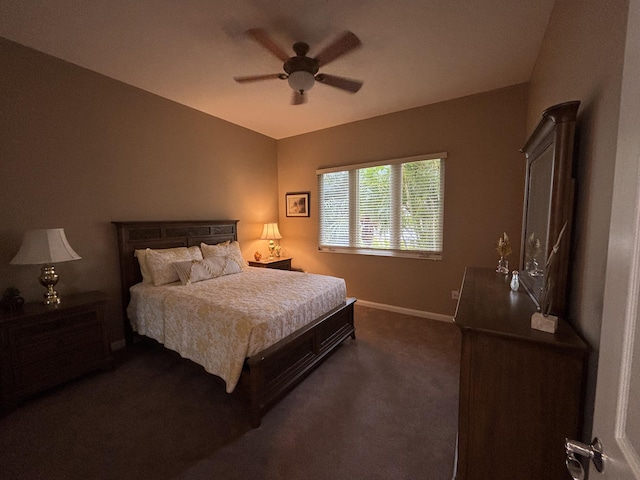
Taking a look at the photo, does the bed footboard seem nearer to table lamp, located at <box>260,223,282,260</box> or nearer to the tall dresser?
the tall dresser

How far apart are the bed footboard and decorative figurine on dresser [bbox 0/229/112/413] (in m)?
1.56

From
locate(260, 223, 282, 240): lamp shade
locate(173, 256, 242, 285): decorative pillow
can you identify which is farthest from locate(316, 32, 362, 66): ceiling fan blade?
locate(260, 223, 282, 240): lamp shade

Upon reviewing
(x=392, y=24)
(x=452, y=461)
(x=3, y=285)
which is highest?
(x=392, y=24)

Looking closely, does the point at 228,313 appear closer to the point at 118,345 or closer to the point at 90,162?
the point at 118,345

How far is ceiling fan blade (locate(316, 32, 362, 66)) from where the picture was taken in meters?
1.74

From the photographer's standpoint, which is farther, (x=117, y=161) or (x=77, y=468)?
(x=117, y=161)

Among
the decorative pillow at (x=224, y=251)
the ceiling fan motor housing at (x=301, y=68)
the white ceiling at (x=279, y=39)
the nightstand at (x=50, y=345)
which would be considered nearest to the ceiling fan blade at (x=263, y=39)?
the ceiling fan motor housing at (x=301, y=68)

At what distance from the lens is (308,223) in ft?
15.3

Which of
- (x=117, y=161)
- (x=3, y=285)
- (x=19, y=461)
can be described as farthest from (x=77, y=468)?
(x=117, y=161)

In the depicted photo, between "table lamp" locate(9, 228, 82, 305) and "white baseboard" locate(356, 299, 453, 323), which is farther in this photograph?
"white baseboard" locate(356, 299, 453, 323)

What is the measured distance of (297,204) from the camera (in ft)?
15.5

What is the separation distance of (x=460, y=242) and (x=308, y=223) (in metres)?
2.43

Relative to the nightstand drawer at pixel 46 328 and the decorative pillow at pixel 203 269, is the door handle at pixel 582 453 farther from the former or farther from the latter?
the nightstand drawer at pixel 46 328

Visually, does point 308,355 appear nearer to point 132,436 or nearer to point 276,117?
point 132,436
